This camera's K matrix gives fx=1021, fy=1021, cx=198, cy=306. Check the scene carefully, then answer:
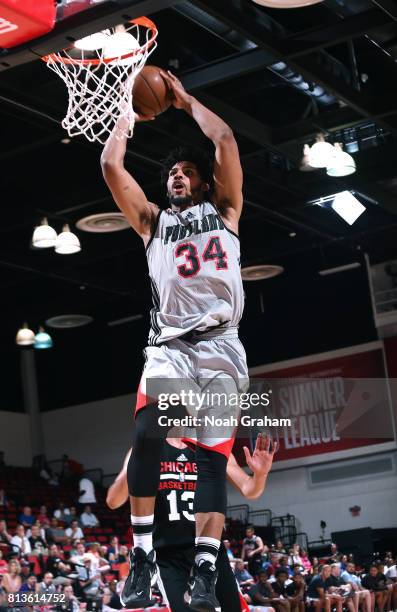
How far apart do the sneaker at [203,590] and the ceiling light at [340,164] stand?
9207mm

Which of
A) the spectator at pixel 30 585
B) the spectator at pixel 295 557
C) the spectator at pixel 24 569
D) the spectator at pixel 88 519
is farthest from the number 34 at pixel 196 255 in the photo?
the spectator at pixel 88 519

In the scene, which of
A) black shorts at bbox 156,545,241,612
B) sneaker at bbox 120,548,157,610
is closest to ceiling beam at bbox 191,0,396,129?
black shorts at bbox 156,545,241,612

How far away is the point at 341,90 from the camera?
37.5ft

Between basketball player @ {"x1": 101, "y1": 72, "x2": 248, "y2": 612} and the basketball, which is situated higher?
the basketball

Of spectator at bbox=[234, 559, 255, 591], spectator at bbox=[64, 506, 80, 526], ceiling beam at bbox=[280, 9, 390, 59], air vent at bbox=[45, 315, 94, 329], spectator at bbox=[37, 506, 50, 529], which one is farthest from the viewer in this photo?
air vent at bbox=[45, 315, 94, 329]

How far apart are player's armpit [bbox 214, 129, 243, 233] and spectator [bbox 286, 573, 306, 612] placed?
1135 cm

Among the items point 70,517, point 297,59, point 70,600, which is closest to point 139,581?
point 297,59

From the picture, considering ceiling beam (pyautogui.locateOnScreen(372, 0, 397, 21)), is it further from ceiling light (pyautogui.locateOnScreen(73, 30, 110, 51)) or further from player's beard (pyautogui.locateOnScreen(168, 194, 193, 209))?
player's beard (pyautogui.locateOnScreen(168, 194, 193, 209))

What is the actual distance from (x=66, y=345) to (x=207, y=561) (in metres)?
21.0

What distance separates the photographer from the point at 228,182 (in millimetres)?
4488

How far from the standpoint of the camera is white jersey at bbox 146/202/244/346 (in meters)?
4.26

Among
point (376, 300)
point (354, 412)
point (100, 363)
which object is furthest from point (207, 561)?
point (100, 363)

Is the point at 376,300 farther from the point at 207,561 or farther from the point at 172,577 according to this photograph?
the point at 207,561

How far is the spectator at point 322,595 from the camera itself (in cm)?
1516
